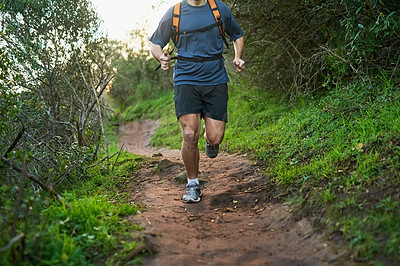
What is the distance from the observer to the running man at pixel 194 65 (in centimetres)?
430

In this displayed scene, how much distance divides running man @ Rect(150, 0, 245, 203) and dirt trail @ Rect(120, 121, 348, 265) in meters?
0.45

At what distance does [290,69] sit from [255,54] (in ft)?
3.32

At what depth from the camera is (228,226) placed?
353cm

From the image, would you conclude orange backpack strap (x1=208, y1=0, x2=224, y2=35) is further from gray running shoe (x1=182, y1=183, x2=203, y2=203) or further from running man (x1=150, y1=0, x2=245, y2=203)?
gray running shoe (x1=182, y1=183, x2=203, y2=203)

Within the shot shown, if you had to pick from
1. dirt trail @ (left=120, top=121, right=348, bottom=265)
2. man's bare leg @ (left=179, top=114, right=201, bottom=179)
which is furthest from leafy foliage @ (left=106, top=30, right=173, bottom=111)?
man's bare leg @ (left=179, top=114, right=201, bottom=179)

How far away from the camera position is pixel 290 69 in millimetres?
7047

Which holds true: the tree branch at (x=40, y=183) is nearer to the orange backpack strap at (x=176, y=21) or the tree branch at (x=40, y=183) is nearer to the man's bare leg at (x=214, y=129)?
the man's bare leg at (x=214, y=129)

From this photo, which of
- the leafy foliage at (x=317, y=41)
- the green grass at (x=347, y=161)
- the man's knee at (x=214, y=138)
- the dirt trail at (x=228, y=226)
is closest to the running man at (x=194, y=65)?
the man's knee at (x=214, y=138)

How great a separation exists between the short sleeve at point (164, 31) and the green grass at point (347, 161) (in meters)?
2.24

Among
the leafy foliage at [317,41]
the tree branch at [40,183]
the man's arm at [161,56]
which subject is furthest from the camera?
the leafy foliage at [317,41]

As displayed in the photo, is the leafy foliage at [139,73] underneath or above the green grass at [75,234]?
underneath

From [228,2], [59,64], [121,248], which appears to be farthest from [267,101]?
[121,248]

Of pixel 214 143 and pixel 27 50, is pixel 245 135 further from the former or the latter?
pixel 27 50

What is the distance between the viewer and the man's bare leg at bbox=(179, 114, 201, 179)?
4332 millimetres
